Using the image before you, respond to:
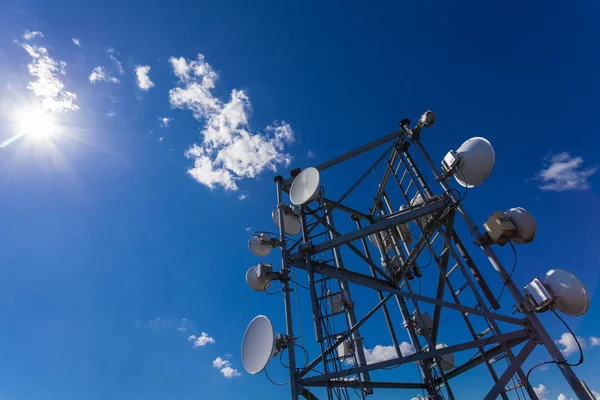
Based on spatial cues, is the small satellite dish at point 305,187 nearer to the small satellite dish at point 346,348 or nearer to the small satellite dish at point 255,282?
the small satellite dish at point 255,282

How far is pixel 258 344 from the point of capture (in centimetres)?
670

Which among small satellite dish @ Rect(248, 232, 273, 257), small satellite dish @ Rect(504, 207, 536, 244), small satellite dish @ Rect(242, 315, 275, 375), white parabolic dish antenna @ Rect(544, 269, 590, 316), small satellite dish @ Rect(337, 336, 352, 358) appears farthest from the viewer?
small satellite dish @ Rect(248, 232, 273, 257)

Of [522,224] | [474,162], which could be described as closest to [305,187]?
[474,162]

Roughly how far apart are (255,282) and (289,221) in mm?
2432

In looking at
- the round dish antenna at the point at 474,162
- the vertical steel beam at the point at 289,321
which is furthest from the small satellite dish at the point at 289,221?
the round dish antenna at the point at 474,162

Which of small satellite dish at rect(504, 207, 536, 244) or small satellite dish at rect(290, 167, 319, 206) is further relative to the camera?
small satellite dish at rect(290, 167, 319, 206)

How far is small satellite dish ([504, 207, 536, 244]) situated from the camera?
16.9 feet

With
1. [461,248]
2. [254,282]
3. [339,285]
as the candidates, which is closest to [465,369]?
[461,248]

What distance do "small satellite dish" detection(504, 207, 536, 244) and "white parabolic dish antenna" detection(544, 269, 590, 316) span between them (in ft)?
2.19

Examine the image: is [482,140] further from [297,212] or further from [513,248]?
[297,212]

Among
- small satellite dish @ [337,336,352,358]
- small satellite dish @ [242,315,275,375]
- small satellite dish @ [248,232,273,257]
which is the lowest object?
small satellite dish @ [242,315,275,375]

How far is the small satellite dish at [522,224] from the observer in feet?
16.9

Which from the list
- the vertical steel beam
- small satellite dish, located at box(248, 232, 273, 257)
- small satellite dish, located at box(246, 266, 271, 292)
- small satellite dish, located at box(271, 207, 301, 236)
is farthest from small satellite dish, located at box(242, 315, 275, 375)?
small satellite dish, located at box(271, 207, 301, 236)

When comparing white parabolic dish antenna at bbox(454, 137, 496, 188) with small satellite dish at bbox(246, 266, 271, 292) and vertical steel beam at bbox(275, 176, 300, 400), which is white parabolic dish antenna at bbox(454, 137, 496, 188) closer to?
vertical steel beam at bbox(275, 176, 300, 400)
